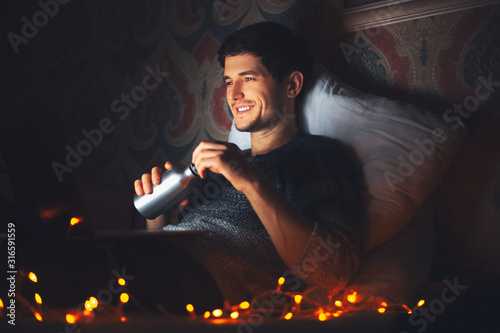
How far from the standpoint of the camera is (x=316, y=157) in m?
1.13

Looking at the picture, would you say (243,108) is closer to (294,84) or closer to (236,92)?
(236,92)

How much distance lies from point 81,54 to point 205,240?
1.69 m

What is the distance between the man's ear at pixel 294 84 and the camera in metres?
1.38

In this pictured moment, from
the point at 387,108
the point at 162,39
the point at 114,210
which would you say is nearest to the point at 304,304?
the point at 387,108

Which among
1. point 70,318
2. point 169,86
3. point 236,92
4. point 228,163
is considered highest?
point 169,86

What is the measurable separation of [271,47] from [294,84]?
124 millimetres

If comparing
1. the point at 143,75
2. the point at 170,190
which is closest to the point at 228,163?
the point at 170,190

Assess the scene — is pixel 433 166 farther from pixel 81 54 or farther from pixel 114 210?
pixel 81 54

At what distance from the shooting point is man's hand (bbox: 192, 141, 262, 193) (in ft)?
3.26

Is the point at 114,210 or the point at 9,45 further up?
the point at 9,45

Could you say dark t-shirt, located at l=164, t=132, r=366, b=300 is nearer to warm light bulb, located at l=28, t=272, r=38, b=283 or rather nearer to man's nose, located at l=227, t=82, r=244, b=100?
man's nose, located at l=227, t=82, r=244, b=100

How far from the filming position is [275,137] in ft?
4.47

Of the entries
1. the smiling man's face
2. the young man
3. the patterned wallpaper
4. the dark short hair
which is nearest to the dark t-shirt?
the young man

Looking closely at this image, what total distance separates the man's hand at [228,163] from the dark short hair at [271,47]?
40 centimetres
